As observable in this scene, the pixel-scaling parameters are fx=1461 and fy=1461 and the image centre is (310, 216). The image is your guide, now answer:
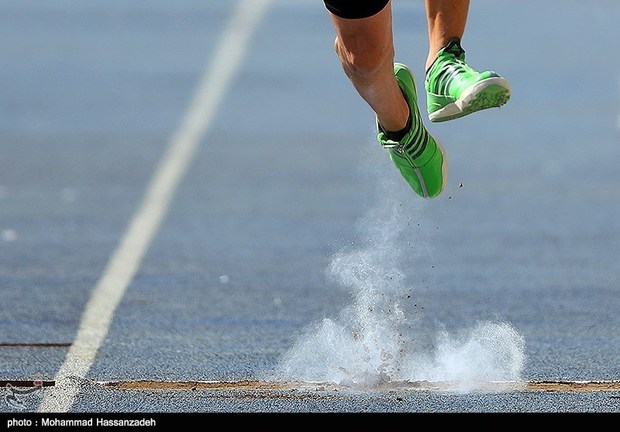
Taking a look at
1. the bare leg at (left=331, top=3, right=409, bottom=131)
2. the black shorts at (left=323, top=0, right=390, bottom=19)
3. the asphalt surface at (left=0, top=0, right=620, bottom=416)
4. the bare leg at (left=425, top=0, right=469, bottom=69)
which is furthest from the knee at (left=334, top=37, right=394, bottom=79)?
the asphalt surface at (left=0, top=0, right=620, bottom=416)

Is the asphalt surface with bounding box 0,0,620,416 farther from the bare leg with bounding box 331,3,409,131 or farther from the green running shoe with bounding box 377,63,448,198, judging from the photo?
the bare leg with bounding box 331,3,409,131

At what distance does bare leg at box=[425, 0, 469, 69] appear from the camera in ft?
20.4

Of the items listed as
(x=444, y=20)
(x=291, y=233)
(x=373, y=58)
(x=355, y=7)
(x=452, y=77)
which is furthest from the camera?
(x=291, y=233)

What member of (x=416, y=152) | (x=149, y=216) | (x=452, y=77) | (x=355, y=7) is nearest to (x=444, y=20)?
(x=452, y=77)

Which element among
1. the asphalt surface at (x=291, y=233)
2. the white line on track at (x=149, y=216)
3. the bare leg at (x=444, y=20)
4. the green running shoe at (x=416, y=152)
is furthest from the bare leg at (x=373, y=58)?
the white line on track at (x=149, y=216)

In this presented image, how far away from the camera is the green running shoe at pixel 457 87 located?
5.68 meters

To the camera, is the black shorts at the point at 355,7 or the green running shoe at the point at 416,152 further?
the green running shoe at the point at 416,152

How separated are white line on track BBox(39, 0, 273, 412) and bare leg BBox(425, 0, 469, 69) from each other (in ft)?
6.55

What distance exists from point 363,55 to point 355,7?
273 millimetres

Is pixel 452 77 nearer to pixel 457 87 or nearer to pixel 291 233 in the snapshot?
pixel 457 87

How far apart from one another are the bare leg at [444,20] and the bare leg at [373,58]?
0.29 metres

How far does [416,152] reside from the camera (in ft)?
20.5

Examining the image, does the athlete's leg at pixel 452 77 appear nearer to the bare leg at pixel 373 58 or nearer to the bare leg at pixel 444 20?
the bare leg at pixel 444 20

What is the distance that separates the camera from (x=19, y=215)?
10.0 metres
